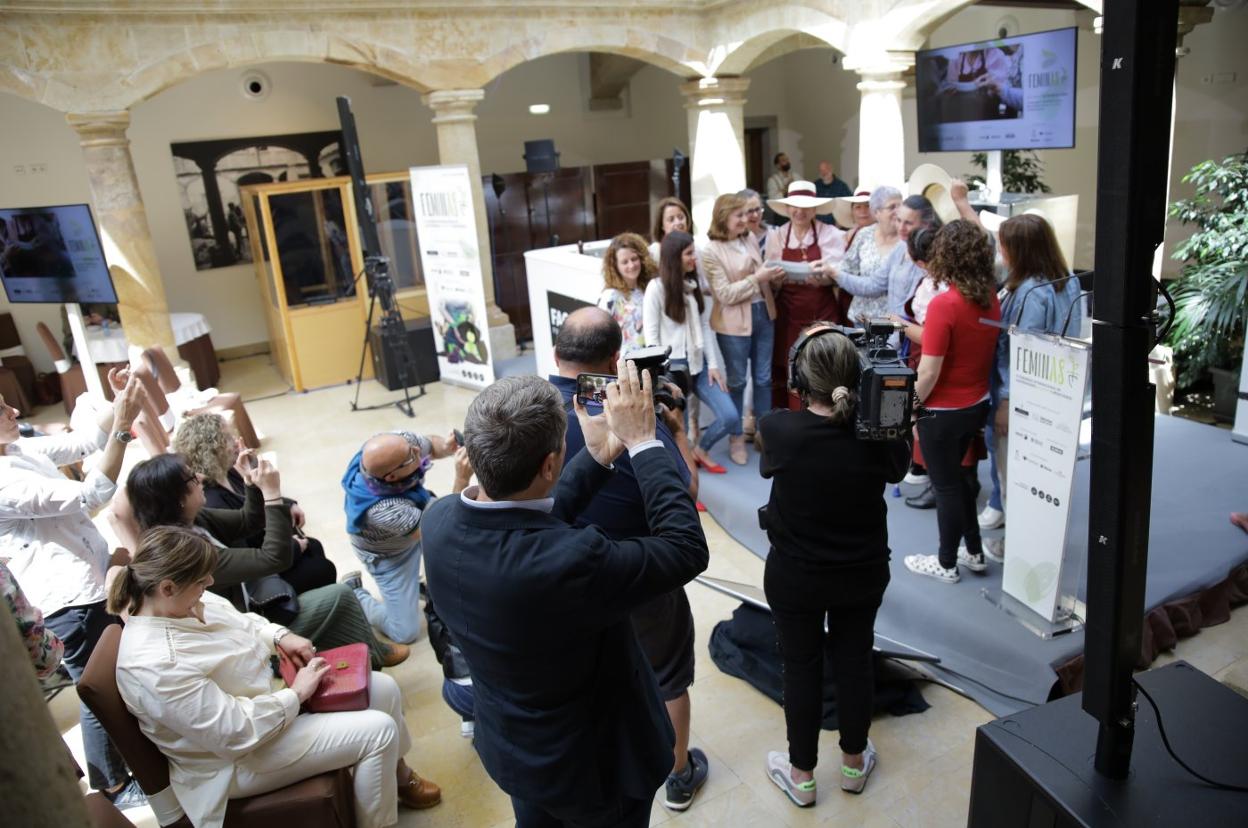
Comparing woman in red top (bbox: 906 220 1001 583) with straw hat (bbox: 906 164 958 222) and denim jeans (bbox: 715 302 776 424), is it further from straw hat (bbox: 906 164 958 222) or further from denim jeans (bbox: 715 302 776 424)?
straw hat (bbox: 906 164 958 222)

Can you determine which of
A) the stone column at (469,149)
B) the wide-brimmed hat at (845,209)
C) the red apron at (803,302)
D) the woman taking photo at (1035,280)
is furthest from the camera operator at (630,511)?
the stone column at (469,149)

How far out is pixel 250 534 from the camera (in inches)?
117

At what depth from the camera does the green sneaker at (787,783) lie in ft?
8.61

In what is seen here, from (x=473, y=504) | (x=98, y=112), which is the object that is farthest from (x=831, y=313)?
(x=98, y=112)

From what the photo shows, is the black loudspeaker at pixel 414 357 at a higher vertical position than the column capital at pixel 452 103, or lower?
lower

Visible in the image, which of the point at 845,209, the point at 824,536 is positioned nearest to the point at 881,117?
the point at 845,209

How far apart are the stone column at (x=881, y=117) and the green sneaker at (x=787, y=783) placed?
210 inches

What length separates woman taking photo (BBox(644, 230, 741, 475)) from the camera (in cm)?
434

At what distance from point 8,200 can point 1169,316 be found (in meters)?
10.6

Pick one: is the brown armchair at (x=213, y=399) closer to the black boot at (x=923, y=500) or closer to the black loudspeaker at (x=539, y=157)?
the black boot at (x=923, y=500)

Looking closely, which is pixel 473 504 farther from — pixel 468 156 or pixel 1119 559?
pixel 468 156

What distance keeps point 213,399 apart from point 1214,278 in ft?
21.5

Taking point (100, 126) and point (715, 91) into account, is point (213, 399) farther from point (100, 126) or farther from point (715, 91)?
point (715, 91)

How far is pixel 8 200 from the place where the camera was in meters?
8.87
